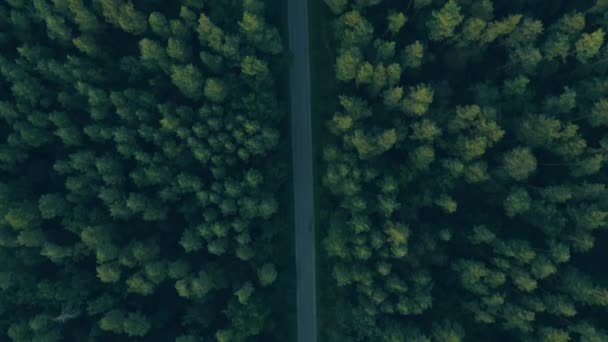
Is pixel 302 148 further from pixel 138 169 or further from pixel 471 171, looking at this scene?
pixel 471 171

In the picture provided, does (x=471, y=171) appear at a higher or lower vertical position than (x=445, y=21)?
lower

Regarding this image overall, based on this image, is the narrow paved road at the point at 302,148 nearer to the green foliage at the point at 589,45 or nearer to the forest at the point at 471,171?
the forest at the point at 471,171

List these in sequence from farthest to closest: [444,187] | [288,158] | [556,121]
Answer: [288,158], [444,187], [556,121]

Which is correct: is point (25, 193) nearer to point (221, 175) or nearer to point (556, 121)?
point (221, 175)

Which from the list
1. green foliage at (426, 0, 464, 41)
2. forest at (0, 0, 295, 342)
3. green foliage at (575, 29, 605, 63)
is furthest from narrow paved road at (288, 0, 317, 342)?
green foliage at (575, 29, 605, 63)

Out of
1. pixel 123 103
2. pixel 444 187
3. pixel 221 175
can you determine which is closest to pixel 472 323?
pixel 444 187

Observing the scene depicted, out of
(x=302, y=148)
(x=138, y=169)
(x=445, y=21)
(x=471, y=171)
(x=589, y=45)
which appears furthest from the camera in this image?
(x=302, y=148)

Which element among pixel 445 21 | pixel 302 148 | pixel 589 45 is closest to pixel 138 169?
pixel 302 148
